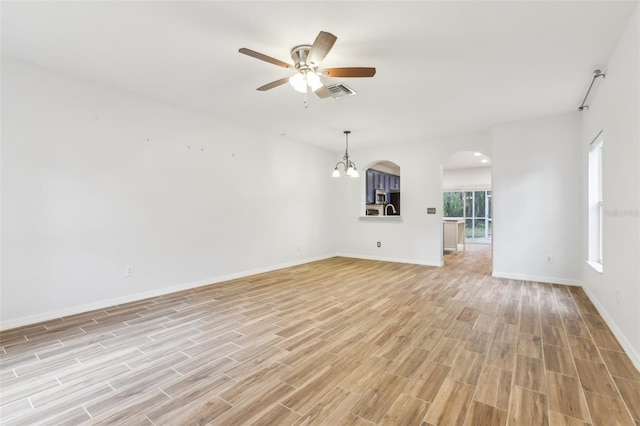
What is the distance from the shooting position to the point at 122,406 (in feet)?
5.68

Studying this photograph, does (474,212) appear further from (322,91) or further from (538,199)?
(322,91)

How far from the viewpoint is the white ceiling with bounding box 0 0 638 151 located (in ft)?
7.15

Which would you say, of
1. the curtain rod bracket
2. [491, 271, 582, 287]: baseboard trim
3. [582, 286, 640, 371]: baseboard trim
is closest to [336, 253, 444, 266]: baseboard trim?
[491, 271, 582, 287]: baseboard trim

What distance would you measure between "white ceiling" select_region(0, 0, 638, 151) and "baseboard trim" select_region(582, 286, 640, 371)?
2542 millimetres

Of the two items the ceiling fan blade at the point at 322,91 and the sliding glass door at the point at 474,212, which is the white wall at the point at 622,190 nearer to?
the ceiling fan blade at the point at 322,91

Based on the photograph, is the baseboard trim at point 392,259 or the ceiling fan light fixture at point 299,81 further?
the baseboard trim at point 392,259

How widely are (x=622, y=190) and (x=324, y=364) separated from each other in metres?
2.86

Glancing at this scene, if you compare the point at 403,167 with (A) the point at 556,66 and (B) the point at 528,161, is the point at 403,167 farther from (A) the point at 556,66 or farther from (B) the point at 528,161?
(A) the point at 556,66

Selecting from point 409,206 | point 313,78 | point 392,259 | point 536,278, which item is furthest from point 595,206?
point 313,78

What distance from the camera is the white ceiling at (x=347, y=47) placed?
218cm

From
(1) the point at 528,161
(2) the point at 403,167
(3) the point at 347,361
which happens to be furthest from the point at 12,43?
(1) the point at 528,161

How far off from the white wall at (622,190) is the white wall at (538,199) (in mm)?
1389

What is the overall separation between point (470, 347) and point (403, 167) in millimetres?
4502

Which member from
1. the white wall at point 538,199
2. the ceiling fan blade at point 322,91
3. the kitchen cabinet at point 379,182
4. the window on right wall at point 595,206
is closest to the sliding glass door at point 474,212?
the kitchen cabinet at point 379,182
